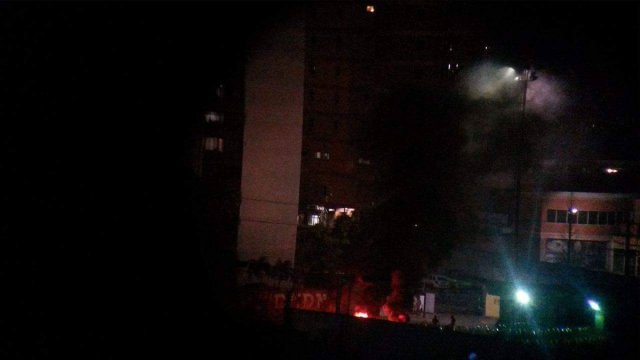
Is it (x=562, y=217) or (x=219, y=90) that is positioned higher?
(x=219, y=90)

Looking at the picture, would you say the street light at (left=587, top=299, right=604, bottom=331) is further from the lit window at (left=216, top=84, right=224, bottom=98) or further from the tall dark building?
the tall dark building

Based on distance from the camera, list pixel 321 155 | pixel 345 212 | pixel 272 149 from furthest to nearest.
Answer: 1. pixel 321 155
2. pixel 345 212
3. pixel 272 149

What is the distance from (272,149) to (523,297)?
6006 mm

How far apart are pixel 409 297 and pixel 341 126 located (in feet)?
22.1

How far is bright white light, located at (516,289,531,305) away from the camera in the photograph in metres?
9.82

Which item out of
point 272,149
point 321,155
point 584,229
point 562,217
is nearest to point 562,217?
point 562,217

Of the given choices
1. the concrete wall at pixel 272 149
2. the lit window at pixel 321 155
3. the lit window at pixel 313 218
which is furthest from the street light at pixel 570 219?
the concrete wall at pixel 272 149

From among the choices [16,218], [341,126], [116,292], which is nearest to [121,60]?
[16,218]

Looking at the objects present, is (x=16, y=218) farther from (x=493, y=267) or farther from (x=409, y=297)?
(x=493, y=267)

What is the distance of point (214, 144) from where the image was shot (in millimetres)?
10688

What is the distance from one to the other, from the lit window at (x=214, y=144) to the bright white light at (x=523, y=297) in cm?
594

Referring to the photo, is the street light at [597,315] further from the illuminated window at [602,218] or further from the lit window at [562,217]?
the illuminated window at [602,218]

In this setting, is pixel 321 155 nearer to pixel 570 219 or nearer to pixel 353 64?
pixel 353 64

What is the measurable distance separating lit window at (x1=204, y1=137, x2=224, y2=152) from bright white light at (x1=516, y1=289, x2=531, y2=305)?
5.94 metres
